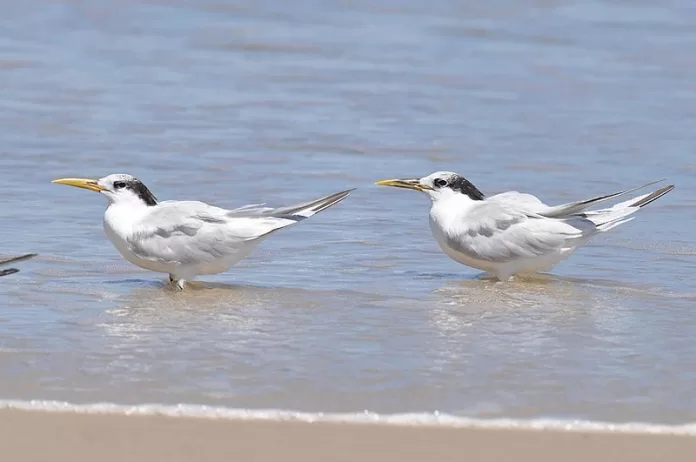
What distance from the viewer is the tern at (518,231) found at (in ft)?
24.9

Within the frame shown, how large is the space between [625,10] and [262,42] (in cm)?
384

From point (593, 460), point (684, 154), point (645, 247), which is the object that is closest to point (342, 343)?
point (593, 460)

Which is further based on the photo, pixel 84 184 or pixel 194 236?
pixel 84 184

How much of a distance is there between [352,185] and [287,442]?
495 cm

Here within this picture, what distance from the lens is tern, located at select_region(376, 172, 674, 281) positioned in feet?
24.9

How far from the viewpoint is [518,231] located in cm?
764

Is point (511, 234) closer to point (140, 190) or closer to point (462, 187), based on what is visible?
point (462, 187)

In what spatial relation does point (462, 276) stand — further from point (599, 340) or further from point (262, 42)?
point (262, 42)

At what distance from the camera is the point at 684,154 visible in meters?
10.5

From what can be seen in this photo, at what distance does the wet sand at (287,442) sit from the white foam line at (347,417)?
0.04 meters

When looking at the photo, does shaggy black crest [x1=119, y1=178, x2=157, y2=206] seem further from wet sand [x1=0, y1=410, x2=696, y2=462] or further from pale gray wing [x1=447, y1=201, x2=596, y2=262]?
wet sand [x1=0, y1=410, x2=696, y2=462]

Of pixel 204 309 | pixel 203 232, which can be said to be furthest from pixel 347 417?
pixel 203 232

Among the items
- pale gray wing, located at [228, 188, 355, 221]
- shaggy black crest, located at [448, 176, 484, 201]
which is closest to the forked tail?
shaggy black crest, located at [448, 176, 484, 201]

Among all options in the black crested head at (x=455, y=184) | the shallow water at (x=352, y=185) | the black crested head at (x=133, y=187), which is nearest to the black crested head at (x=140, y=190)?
the black crested head at (x=133, y=187)
